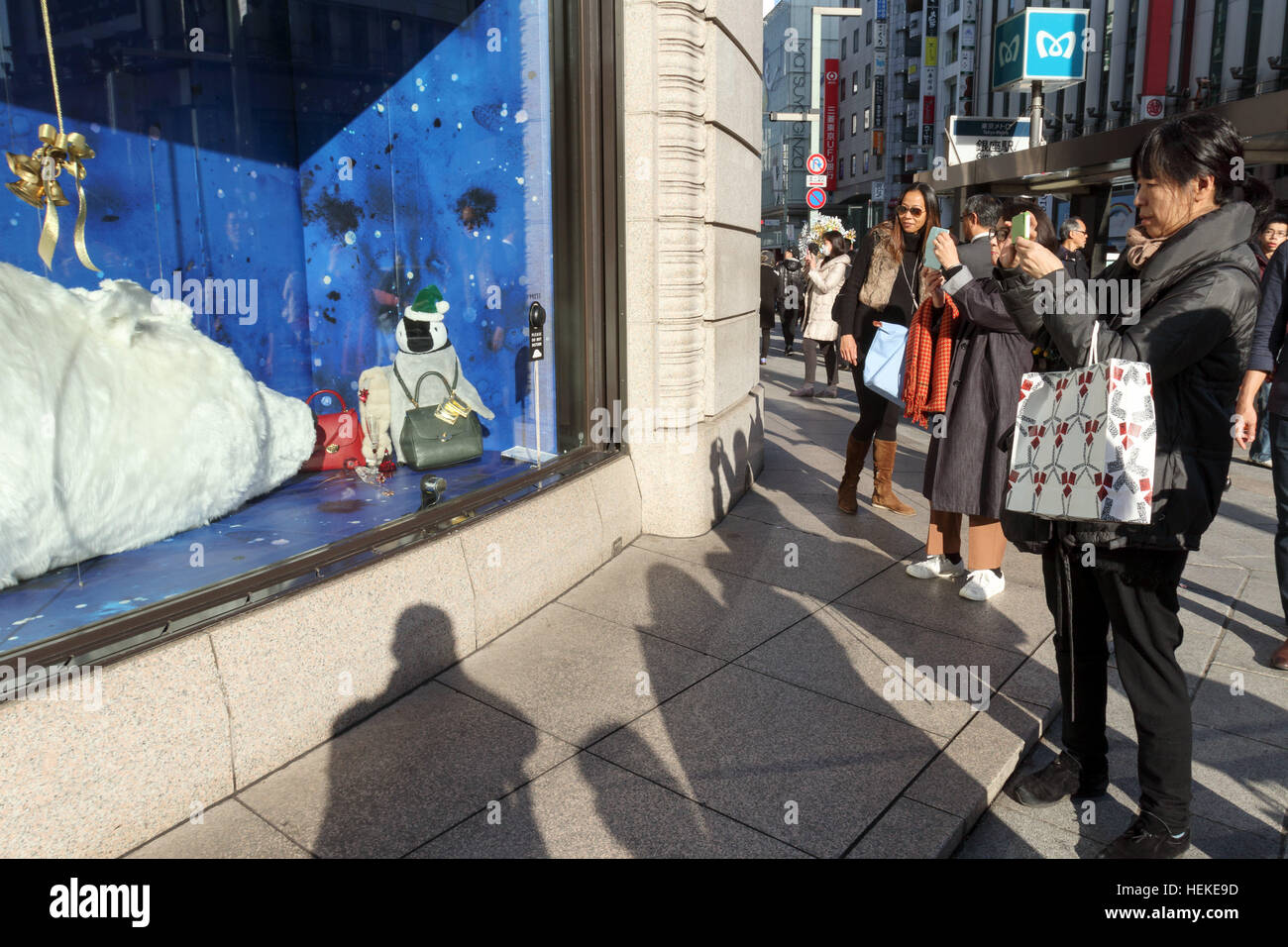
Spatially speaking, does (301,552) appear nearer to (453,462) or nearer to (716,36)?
(453,462)

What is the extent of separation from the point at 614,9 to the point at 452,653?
3.73 m

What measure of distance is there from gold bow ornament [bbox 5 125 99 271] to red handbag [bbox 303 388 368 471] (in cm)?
150

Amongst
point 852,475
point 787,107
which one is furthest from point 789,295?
point 787,107

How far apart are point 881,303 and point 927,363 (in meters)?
1.17

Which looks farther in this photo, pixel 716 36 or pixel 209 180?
pixel 716 36

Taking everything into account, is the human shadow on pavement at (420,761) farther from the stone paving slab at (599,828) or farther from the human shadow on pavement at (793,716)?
the human shadow on pavement at (793,716)

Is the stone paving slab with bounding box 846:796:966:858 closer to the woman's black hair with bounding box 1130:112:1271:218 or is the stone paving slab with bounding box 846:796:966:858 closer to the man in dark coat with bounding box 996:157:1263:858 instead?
the man in dark coat with bounding box 996:157:1263:858

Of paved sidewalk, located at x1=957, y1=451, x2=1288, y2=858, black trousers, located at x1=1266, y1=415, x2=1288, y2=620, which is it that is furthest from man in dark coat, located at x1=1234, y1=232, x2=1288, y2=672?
paved sidewalk, located at x1=957, y1=451, x2=1288, y2=858

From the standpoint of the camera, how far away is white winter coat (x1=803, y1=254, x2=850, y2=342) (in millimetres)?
11797

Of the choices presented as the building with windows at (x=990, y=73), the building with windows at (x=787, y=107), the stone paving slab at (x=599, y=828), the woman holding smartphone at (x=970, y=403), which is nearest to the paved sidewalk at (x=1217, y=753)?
the stone paving slab at (x=599, y=828)

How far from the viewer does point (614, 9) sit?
553cm

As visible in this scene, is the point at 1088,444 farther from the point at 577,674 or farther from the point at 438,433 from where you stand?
the point at 438,433

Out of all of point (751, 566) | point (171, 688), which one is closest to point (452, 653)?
point (171, 688)

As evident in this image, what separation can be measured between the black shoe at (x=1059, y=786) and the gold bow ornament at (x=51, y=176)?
4170mm
